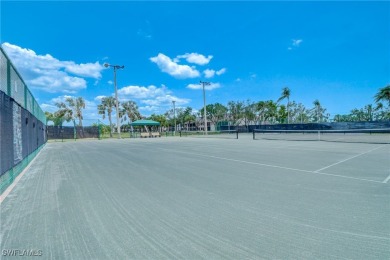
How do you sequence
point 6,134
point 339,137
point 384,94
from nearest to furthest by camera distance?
point 6,134 < point 339,137 < point 384,94

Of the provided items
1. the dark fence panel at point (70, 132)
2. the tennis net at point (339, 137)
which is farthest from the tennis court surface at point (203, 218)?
the dark fence panel at point (70, 132)

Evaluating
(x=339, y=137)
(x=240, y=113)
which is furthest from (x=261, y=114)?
(x=339, y=137)

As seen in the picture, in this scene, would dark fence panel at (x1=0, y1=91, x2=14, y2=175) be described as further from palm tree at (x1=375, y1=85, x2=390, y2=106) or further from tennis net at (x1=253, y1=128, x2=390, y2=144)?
palm tree at (x1=375, y1=85, x2=390, y2=106)

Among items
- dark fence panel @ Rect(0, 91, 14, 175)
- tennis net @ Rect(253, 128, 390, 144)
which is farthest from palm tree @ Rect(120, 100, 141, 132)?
dark fence panel @ Rect(0, 91, 14, 175)

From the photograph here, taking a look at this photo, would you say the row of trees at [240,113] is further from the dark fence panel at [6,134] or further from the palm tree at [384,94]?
the dark fence panel at [6,134]

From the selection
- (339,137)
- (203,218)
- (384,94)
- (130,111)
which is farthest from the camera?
(130,111)

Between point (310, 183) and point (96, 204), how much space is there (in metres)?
5.11

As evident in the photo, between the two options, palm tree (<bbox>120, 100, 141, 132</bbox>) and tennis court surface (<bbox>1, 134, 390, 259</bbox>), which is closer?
tennis court surface (<bbox>1, 134, 390, 259</bbox>)

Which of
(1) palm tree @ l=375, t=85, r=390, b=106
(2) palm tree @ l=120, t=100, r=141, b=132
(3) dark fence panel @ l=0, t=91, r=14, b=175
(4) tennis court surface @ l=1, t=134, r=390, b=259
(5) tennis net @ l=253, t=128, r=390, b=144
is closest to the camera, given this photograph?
(4) tennis court surface @ l=1, t=134, r=390, b=259

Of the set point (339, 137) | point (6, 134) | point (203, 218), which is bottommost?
point (339, 137)

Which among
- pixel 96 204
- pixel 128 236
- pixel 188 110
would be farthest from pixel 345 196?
pixel 188 110

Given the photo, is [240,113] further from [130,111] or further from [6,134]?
[6,134]

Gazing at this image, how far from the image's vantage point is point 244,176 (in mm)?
6805

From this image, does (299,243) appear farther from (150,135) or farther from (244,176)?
(150,135)
